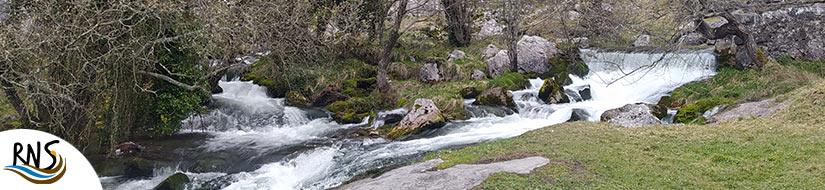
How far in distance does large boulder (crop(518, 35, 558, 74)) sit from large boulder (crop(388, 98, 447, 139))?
948 centimetres

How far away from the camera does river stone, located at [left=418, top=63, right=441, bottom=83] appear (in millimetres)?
23422

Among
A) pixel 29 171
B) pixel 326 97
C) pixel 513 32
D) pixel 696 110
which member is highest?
pixel 513 32

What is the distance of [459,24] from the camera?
2903 cm

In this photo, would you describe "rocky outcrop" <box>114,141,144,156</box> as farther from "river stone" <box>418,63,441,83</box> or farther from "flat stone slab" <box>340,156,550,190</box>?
"river stone" <box>418,63,441,83</box>

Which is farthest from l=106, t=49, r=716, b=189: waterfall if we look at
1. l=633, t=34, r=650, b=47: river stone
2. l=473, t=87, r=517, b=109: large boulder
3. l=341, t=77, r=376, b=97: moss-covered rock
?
l=633, t=34, r=650, b=47: river stone

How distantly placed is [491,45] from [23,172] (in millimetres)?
23886

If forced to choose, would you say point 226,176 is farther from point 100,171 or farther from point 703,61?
point 703,61

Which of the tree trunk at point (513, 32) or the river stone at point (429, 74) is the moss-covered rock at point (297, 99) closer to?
the river stone at point (429, 74)

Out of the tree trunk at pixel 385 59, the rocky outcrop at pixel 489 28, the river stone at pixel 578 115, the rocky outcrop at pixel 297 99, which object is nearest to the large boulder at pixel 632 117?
the river stone at pixel 578 115

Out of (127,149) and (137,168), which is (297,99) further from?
(137,168)

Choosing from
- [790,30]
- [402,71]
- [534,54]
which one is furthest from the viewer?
[534,54]

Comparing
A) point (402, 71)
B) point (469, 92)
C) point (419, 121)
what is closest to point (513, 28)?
point (469, 92)

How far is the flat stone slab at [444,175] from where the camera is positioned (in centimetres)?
778

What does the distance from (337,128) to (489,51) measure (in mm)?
11837
